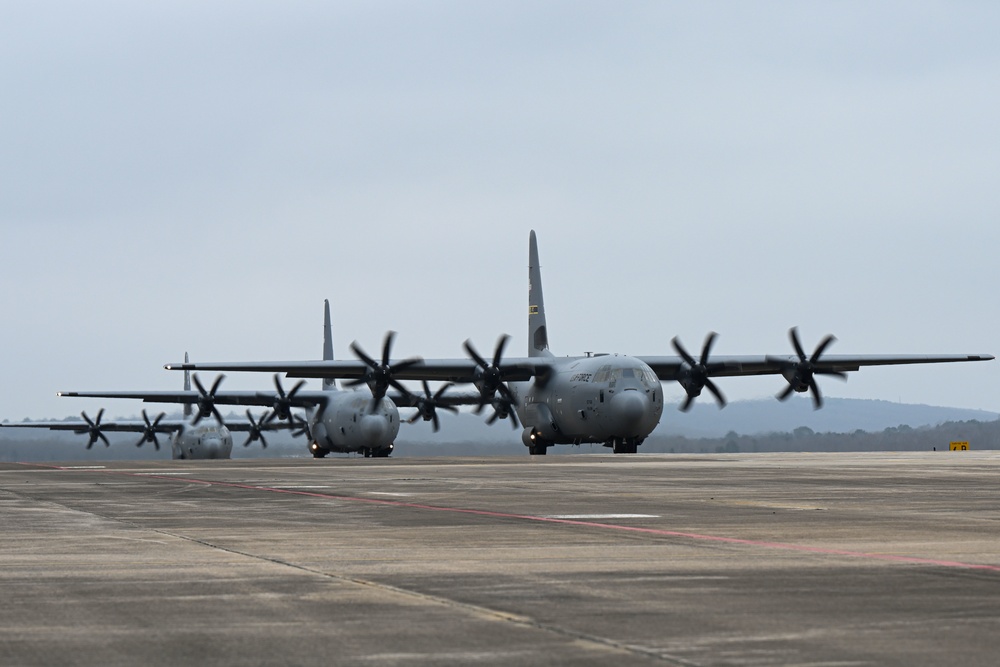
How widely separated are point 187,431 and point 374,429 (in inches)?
1139

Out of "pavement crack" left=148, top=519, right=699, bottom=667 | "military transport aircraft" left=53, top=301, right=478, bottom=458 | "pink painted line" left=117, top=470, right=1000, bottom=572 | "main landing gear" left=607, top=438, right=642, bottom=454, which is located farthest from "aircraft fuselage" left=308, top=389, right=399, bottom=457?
"pavement crack" left=148, top=519, right=699, bottom=667

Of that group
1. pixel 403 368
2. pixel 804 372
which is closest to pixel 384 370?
pixel 403 368

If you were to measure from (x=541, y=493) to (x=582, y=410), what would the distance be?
3867 cm

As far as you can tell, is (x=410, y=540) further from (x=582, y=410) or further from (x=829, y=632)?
(x=582, y=410)

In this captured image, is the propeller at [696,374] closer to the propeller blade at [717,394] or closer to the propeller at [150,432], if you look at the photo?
the propeller blade at [717,394]

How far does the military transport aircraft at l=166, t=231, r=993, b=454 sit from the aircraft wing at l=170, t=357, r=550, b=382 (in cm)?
5

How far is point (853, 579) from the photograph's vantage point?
33.3 ft

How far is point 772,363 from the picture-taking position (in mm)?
65938

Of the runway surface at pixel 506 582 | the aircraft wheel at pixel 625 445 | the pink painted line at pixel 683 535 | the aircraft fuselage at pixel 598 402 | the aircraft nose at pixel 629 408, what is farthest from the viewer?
the aircraft wheel at pixel 625 445

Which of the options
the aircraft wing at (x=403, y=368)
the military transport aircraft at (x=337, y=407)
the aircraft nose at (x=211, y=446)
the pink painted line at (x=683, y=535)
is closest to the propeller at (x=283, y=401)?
the military transport aircraft at (x=337, y=407)

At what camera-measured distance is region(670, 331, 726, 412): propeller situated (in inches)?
2491

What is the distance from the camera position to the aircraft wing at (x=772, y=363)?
6438cm

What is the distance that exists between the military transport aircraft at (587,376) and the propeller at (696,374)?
0.05m

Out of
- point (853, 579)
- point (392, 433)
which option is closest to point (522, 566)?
point (853, 579)
